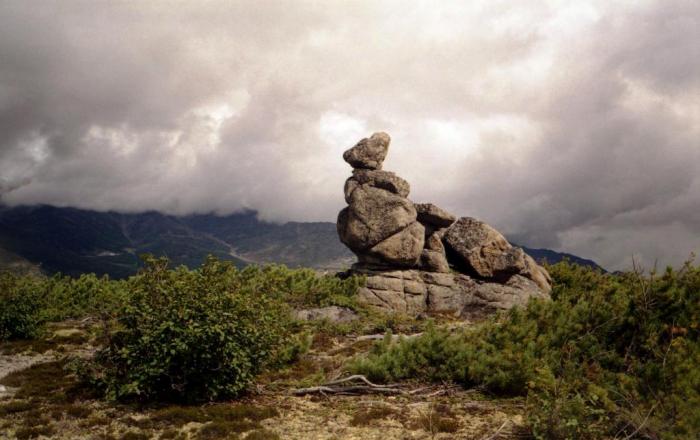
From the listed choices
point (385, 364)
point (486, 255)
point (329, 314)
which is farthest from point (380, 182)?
point (385, 364)

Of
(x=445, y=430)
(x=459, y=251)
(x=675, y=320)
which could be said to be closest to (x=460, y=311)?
(x=459, y=251)

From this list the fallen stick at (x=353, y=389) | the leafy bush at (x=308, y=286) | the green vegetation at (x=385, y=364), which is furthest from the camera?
the leafy bush at (x=308, y=286)

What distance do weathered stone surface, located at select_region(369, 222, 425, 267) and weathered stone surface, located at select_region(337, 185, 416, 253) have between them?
532mm

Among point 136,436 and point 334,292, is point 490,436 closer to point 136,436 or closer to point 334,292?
point 136,436

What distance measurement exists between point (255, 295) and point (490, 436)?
10513 mm

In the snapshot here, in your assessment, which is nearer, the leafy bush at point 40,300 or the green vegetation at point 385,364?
the green vegetation at point 385,364

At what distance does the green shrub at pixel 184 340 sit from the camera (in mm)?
15875

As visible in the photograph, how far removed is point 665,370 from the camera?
13.6m

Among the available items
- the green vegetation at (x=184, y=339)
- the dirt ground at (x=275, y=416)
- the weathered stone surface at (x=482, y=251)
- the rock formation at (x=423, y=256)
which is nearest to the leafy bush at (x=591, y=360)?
the dirt ground at (x=275, y=416)

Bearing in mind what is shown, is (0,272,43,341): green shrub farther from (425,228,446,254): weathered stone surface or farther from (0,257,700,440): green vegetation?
(425,228,446,254): weathered stone surface

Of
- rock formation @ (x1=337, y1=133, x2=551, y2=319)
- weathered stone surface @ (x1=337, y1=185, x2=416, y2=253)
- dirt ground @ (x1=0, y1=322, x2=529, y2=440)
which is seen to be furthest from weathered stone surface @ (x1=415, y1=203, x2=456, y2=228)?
dirt ground @ (x1=0, y1=322, x2=529, y2=440)

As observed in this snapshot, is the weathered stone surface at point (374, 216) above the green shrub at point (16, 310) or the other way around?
above

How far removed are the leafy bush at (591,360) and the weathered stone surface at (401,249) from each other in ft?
79.5

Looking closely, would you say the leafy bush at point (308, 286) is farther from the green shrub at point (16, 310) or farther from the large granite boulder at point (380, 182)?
the green shrub at point (16, 310)
